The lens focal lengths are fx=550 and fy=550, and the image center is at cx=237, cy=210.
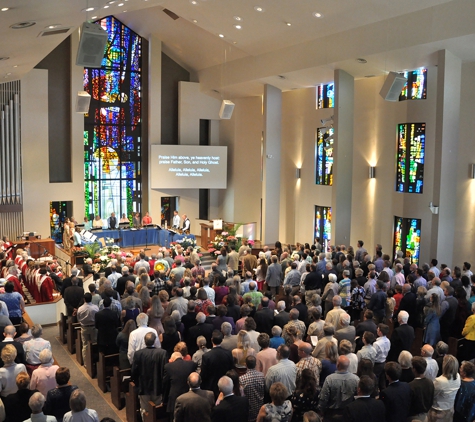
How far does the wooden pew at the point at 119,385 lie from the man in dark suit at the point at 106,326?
688mm

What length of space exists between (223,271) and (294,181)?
8.55 meters

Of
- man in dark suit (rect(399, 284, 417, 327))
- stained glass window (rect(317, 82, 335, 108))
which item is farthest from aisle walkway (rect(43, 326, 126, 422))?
stained glass window (rect(317, 82, 335, 108))

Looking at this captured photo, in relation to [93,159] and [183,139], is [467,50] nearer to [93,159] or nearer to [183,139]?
[183,139]

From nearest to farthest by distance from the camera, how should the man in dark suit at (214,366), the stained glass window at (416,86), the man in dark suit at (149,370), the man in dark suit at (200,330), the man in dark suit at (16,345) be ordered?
the man in dark suit at (214,366) → the man in dark suit at (149,370) → the man in dark suit at (16,345) → the man in dark suit at (200,330) → the stained glass window at (416,86)

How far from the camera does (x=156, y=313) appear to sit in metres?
7.35

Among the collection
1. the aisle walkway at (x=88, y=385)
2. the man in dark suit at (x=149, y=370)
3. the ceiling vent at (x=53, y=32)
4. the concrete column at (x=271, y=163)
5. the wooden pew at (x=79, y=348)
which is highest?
the ceiling vent at (x=53, y=32)

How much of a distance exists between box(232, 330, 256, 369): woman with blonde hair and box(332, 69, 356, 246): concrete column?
29.9 ft

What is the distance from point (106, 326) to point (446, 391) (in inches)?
171

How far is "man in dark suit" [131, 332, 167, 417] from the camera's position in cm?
579

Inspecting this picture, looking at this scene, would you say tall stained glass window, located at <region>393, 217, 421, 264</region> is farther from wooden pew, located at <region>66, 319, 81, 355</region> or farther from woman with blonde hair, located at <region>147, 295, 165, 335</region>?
wooden pew, located at <region>66, 319, 81, 355</region>

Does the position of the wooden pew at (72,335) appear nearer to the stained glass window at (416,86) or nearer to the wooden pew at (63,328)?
the wooden pew at (63,328)

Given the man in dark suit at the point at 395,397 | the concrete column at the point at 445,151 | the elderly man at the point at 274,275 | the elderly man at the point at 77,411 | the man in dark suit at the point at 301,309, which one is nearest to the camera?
the elderly man at the point at 77,411

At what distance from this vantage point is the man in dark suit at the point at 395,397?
15.9ft

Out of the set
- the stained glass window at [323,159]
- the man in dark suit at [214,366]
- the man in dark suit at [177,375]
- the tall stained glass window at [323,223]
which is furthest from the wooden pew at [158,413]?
the stained glass window at [323,159]
